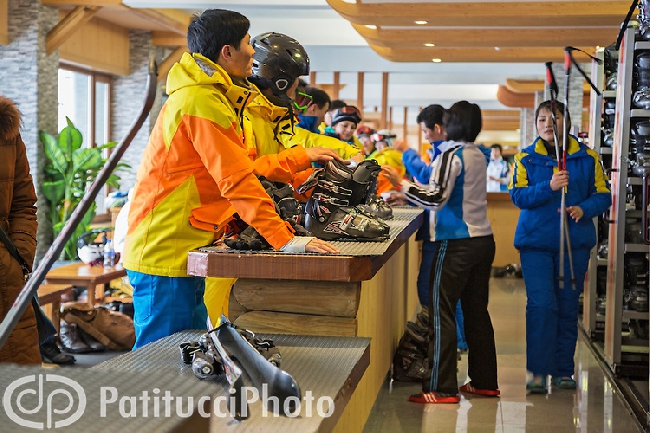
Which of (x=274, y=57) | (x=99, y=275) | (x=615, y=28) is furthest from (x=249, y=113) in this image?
(x=615, y=28)

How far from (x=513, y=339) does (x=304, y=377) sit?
17.8 feet

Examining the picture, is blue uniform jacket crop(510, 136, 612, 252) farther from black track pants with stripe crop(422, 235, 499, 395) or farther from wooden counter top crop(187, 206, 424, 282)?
wooden counter top crop(187, 206, 424, 282)

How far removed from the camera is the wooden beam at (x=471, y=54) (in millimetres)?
11430

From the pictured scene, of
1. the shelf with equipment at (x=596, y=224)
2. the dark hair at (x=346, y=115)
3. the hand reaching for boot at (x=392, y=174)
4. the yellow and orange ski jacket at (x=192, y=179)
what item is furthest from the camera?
the dark hair at (x=346, y=115)

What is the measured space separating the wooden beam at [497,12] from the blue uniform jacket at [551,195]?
110 inches

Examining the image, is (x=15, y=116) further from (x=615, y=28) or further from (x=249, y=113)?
(x=615, y=28)

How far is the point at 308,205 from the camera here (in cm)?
331

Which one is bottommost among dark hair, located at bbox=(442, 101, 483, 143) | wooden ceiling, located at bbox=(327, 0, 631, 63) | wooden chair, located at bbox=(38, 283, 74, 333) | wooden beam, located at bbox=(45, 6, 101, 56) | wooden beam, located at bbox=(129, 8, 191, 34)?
wooden chair, located at bbox=(38, 283, 74, 333)

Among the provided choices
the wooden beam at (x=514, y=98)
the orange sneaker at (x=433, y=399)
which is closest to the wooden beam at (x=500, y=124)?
the wooden beam at (x=514, y=98)

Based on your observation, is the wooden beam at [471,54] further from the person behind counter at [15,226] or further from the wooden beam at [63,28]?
the person behind counter at [15,226]

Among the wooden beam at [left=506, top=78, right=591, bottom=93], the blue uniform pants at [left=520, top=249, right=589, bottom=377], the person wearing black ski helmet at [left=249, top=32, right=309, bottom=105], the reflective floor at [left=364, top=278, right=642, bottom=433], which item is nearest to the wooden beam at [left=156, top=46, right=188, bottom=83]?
the wooden beam at [left=506, top=78, right=591, bottom=93]

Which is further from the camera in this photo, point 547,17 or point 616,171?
point 547,17

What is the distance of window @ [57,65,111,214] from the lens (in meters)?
14.4

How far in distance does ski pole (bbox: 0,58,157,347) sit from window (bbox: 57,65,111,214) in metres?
13.1
